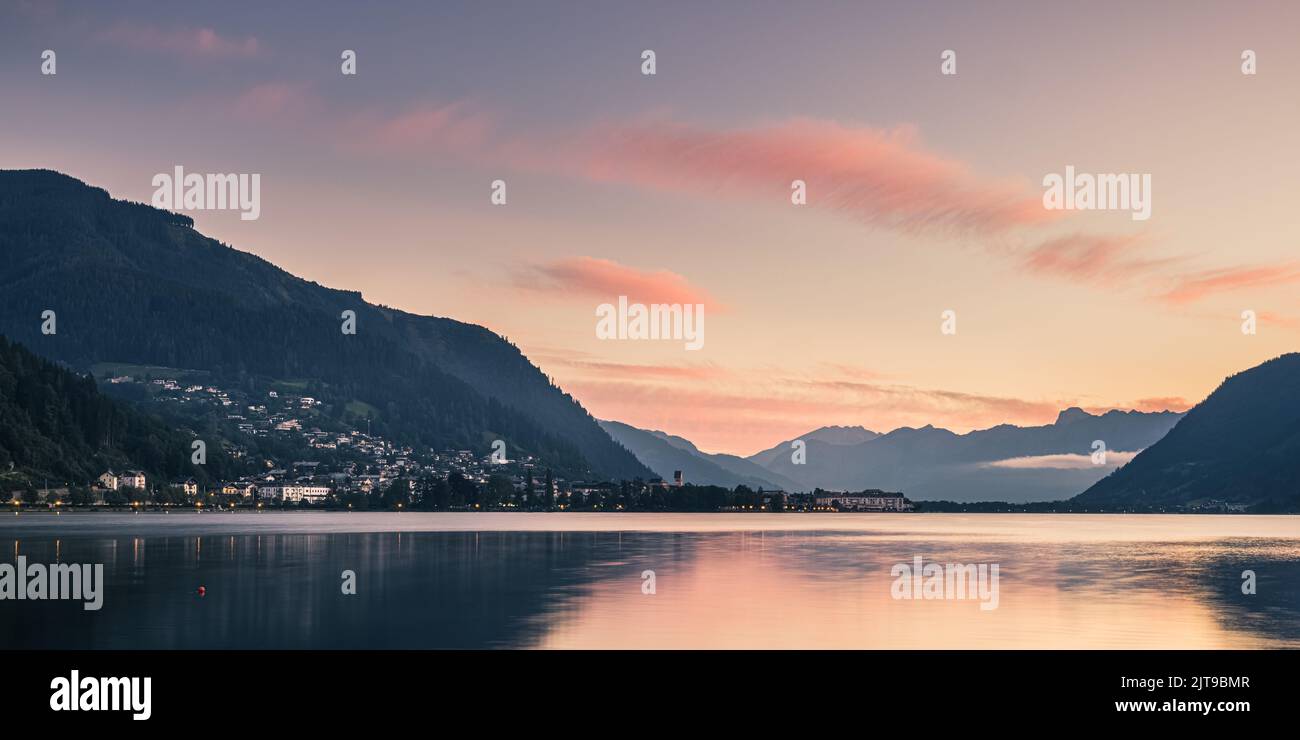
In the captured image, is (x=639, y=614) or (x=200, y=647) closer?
(x=200, y=647)

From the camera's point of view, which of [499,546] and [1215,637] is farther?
[499,546]

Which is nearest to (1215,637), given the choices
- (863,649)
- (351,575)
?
(863,649)

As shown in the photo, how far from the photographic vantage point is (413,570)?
76.2 meters

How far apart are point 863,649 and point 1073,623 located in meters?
11.8

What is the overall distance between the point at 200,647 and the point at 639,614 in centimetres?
1866
